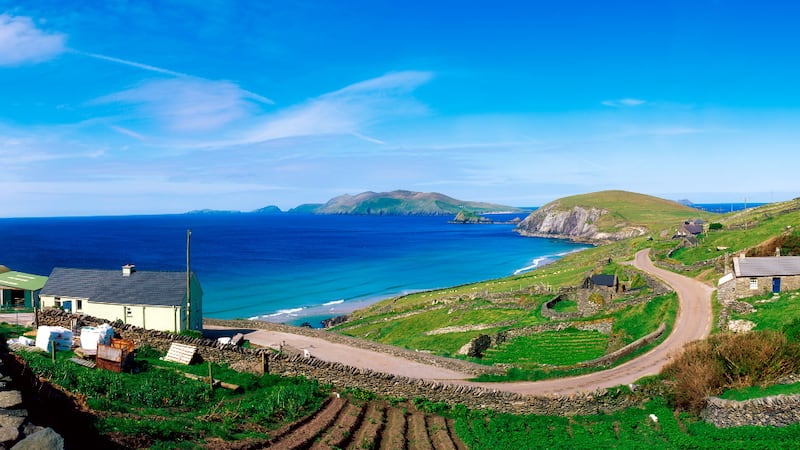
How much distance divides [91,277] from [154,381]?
27.7 metres

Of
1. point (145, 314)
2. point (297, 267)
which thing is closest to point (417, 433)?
point (145, 314)

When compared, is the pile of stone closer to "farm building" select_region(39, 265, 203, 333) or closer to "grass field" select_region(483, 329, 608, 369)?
"grass field" select_region(483, 329, 608, 369)

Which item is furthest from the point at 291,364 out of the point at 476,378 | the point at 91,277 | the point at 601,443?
the point at 91,277

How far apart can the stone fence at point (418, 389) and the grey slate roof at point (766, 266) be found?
21.5 metres

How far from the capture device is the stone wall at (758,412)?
19.0 metres

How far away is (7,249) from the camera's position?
170250 millimetres

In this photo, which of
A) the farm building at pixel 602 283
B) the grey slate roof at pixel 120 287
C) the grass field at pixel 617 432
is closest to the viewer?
the grass field at pixel 617 432

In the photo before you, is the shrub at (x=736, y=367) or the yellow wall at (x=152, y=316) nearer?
the shrub at (x=736, y=367)

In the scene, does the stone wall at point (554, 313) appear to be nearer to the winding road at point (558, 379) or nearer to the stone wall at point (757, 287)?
the winding road at point (558, 379)

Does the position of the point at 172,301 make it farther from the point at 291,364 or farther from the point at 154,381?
the point at 154,381

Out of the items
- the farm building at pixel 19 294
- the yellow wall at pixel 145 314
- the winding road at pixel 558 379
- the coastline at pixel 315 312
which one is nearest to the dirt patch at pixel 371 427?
the winding road at pixel 558 379

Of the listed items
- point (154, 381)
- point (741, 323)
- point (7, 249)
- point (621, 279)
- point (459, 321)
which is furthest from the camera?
point (7, 249)

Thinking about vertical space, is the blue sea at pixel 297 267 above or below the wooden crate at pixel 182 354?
below

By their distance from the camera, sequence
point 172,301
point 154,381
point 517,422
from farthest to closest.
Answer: point 172,301 < point 517,422 < point 154,381
